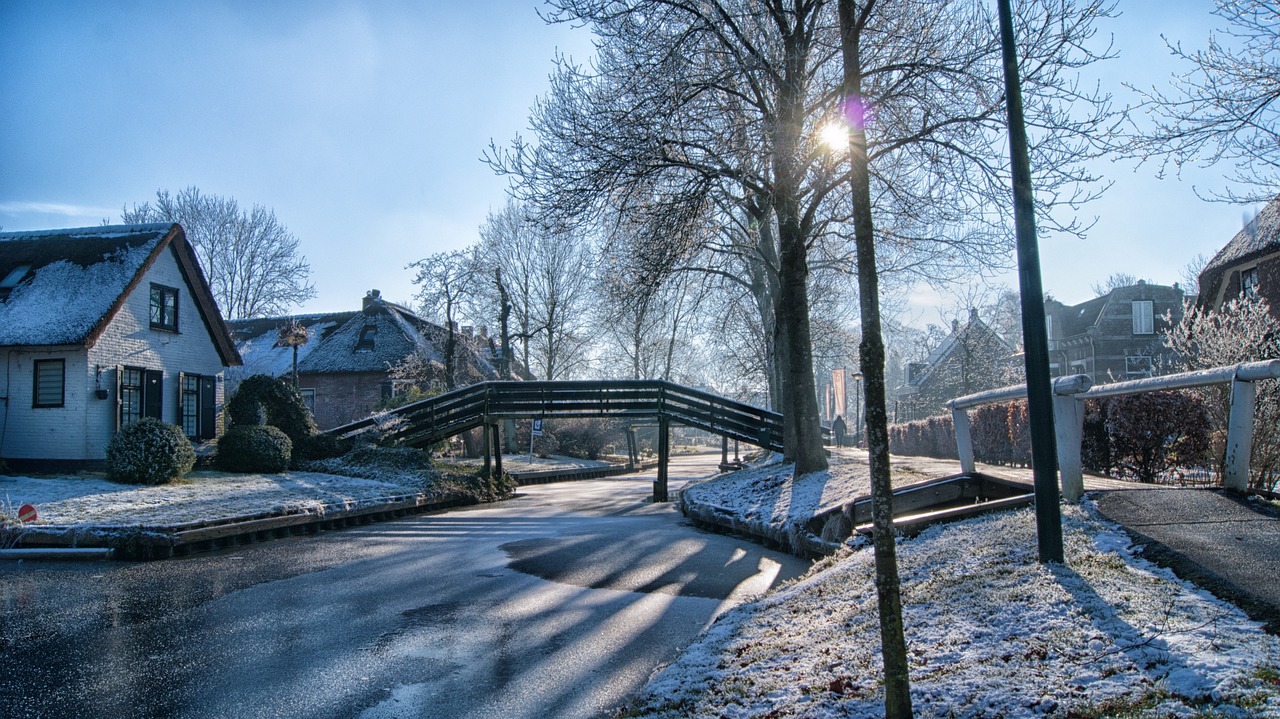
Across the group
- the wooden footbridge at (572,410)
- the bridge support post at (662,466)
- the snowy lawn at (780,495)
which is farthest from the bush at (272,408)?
the snowy lawn at (780,495)

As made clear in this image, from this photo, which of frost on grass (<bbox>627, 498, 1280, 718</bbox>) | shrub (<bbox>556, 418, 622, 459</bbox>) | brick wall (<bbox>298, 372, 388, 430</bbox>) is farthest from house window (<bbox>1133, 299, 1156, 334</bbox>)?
frost on grass (<bbox>627, 498, 1280, 718</bbox>)

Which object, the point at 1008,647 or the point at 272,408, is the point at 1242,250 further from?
the point at 272,408

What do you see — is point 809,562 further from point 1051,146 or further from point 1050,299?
point 1050,299

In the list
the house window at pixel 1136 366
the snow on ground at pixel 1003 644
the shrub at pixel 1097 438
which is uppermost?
the house window at pixel 1136 366

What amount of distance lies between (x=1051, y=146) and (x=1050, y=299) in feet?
165

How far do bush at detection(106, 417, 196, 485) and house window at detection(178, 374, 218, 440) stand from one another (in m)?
8.50

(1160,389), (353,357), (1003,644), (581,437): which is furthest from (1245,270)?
(353,357)

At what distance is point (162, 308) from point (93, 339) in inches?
141

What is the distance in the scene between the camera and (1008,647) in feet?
13.0

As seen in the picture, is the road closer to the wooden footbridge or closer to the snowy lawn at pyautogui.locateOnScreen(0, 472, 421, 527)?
the snowy lawn at pyautogui.locateOnScreen(0, 472, 421, 527)

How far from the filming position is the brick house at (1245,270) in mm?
22703

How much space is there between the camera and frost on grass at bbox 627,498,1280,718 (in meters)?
3.26

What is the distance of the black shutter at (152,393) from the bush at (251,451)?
5203 mm

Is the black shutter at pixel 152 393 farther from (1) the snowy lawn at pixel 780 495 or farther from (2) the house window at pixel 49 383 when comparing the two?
(1) the snowy lawn at pixel 780 495
